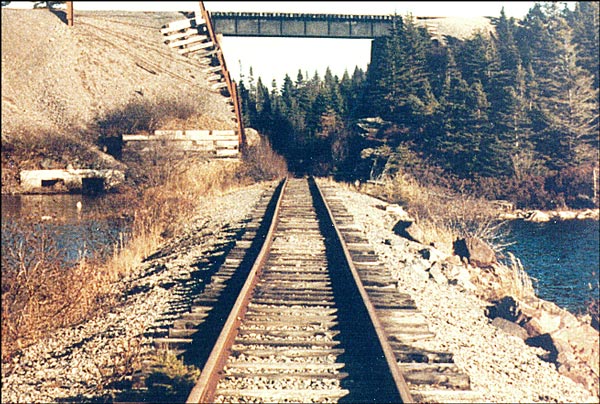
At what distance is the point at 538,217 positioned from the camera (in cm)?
2434

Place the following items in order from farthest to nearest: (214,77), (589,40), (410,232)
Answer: (589,40), (214,77), (410,232)

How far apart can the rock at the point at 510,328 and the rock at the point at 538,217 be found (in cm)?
1883

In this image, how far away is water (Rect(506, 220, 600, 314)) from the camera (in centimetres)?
1086

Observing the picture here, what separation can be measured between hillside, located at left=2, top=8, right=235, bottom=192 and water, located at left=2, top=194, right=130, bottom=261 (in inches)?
31.4

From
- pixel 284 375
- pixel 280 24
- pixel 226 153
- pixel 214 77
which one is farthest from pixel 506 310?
pixel 280 24

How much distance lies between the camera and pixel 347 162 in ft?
122

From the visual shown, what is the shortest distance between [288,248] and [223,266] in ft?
4.79

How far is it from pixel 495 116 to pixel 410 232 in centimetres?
2155

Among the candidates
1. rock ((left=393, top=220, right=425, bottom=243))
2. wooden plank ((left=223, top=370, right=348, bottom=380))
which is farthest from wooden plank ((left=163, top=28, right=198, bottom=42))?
wooden plank ((left=223, top=370, right=348, bottom=380))

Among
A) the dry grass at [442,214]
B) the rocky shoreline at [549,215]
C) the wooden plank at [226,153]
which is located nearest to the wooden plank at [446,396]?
the dry grass at [442,214]

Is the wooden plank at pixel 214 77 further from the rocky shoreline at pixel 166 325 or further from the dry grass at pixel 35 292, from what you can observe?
the dry grass at pixel 35 292

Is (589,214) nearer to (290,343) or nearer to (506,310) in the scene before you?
(506,310)

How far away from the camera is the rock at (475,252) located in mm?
10695

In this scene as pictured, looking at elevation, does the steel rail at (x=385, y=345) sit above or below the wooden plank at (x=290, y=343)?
above
